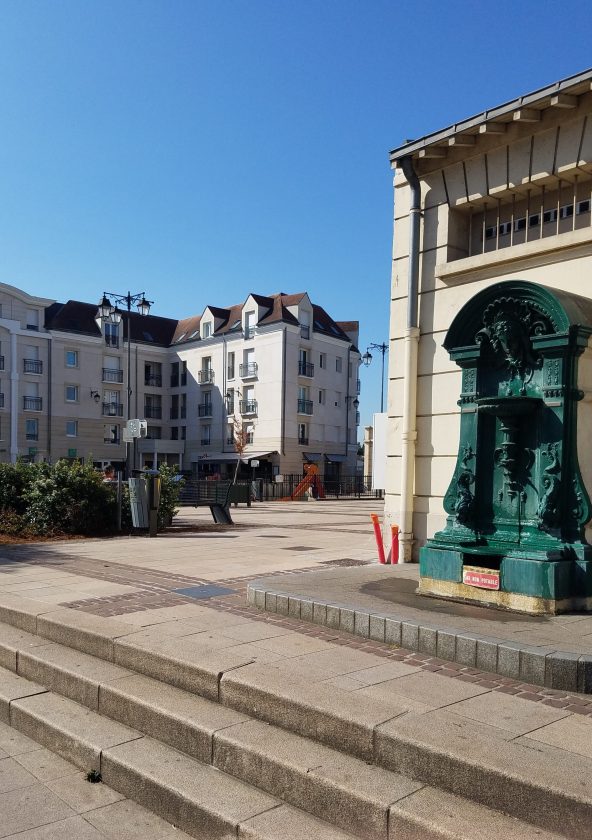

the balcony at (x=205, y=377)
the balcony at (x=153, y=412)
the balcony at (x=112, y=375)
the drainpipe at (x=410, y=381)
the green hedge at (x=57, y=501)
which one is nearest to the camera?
the drainpipe at (x=410, y=381)

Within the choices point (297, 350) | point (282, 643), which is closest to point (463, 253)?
point (282, 643)

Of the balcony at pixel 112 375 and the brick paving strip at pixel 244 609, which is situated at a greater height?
the balcony at pixel 112 375

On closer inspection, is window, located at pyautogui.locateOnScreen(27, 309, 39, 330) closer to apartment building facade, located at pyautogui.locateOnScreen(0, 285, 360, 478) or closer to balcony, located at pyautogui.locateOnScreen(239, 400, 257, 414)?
apartment building facade, located at pyautogui.locateOnScreen(0, 285, 360, 478)

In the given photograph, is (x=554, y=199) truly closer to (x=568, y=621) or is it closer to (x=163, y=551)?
(x=568, y=621)

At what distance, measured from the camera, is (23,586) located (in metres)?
9.20

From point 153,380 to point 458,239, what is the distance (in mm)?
55810

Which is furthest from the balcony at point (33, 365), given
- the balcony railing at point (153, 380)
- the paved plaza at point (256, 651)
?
the paved plaza at point (256, 651)

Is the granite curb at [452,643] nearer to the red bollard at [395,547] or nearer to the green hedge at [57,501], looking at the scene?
the red bollard at [395,547]

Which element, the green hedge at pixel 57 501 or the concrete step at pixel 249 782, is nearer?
the concrete step at pixel 249 782

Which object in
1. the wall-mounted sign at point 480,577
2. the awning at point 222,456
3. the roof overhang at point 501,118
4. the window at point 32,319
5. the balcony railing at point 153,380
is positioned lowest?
the awning at point 222,456

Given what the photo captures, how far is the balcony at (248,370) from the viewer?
56.5 m

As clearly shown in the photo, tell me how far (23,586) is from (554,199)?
8.24 m

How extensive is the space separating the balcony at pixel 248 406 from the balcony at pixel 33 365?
15.7 m

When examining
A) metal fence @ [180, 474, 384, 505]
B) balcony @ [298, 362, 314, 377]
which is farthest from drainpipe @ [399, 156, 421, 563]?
balcony @ [298, 362, 314, 377]
